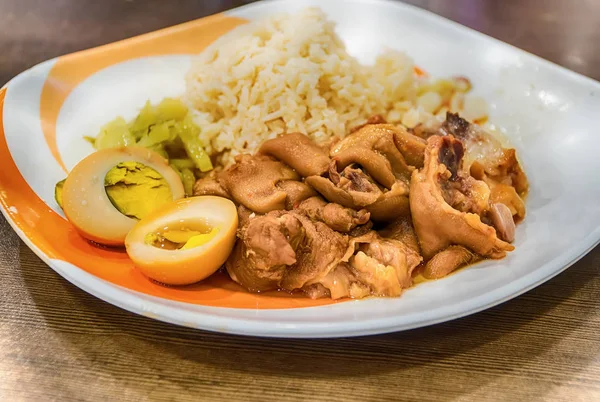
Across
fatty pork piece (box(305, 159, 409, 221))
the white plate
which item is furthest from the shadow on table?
fatty pork piece (box(305, 159, 409, 221))

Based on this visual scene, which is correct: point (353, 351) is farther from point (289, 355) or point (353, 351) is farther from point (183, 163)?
point (183, 163)

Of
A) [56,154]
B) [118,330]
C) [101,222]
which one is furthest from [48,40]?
[118,330]

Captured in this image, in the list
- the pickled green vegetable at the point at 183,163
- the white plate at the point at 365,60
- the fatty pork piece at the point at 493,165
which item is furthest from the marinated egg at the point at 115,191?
the fatty pork piece at the point at 493,165

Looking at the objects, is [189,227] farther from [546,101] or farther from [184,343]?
[546,101]

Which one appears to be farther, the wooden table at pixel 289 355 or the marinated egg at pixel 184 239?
the marinated egg at pixel 184 239

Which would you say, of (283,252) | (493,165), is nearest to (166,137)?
(283,252)

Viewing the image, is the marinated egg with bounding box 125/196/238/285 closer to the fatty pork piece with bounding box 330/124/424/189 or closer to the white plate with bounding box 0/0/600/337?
the white plate with bounding box 0/0/600/337

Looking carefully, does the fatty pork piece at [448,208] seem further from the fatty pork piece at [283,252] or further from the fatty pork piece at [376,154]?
the fatty pork piece at [283,252]
